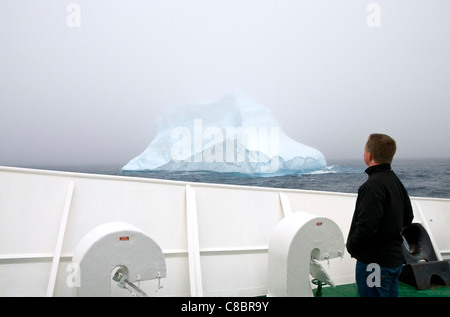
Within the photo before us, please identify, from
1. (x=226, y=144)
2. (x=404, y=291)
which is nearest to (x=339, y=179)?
(x=226, y=144)

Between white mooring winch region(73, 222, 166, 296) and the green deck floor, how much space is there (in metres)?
1.42

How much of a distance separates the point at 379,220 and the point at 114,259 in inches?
45.3

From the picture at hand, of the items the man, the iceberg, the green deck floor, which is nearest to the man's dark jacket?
the man

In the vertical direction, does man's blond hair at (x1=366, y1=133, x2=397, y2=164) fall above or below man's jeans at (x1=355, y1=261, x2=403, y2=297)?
above

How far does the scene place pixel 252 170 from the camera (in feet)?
38.4

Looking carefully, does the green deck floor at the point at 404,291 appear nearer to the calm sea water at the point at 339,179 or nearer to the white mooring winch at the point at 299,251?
the white mooring winch at the point at 299,251

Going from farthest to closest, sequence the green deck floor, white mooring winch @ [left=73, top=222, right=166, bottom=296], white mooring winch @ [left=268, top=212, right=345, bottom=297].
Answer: the green deck floor
white mooring winch @ [left=268, top=212, right=345, bottom=297]
white mooring winch @ [left=73, top=222, right=166, bottom=296]

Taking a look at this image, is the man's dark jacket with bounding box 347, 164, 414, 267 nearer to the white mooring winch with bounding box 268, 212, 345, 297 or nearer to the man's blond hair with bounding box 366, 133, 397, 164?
the man's blond hair with bounding box 366, 133, 397, 164

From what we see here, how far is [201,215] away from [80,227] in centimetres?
83

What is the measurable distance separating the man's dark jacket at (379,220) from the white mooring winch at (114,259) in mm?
932

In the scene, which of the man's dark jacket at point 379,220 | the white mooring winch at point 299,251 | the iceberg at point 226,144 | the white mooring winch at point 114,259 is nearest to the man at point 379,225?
the man's dark jacket at point 379,220

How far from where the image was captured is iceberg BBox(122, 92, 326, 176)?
1188cm

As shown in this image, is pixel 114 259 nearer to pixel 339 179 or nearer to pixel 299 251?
pixel 299 251
